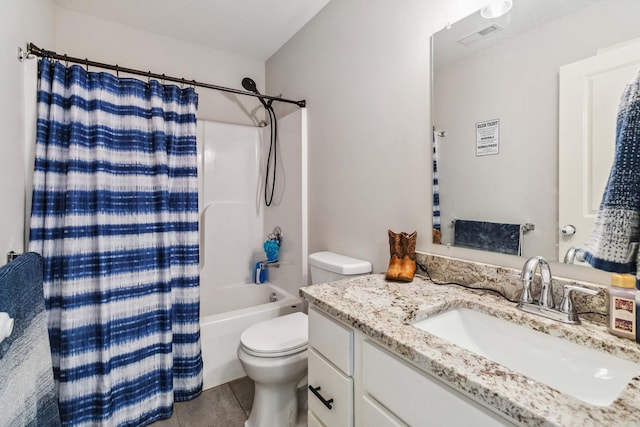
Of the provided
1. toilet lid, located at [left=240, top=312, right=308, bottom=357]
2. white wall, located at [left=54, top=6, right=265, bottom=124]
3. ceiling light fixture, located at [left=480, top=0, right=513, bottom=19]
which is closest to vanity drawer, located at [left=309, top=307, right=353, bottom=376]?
toilet lid, located at [left=240, top=312, right=308, bottom=357]

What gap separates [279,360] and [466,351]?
0.99 m

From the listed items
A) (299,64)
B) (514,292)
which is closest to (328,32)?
(299,64)

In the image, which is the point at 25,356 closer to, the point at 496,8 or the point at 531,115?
the point at 531,115

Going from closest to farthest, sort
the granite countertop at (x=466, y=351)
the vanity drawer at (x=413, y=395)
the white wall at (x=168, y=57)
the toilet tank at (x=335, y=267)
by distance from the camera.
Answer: the granite countertop at (x=466, y=351)
the vanity drawer at (x=413, y=395)
the toilet tank at (x=335, y=267)
the white wall at (x=168, y=57)

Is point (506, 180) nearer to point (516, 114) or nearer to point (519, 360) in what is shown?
point (516, 114)

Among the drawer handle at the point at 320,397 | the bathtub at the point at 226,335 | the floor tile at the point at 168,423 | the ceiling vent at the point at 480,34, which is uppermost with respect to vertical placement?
the ceiling vent at the point at 480,34

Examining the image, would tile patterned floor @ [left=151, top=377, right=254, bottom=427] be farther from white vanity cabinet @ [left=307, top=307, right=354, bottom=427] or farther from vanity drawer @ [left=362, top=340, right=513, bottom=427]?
vanity drawer @ [left=362, top=340, right=513, bottom=427]

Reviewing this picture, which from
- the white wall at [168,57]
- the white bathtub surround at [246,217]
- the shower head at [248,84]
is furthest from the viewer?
the shower head at [248,84]

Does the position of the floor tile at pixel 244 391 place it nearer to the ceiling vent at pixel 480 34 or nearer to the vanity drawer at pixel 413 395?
the vanity drawer at pixel 413 395

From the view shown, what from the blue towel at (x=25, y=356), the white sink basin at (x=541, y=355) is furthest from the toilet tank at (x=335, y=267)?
the blue towel at (x=25, y=356)

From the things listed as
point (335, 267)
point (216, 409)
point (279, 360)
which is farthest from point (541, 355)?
point (216, 409)

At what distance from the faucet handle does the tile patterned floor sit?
160 centimetres

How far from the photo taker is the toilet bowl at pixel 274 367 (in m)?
1.40

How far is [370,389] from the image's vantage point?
801mm
